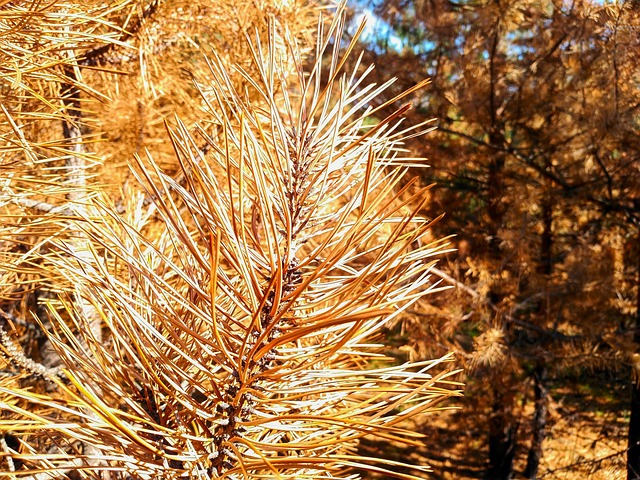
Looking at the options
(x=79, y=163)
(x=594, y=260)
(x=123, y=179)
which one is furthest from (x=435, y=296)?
(x=79, y=163)

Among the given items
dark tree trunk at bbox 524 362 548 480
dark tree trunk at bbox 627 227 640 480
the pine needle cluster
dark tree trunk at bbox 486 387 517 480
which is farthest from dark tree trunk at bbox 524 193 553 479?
the pine needle cluster

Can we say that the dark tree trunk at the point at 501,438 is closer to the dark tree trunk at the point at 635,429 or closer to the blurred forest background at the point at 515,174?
the blurred forest background at the point at 515,174

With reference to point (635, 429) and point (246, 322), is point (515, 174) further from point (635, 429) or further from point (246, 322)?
point (246, 322)

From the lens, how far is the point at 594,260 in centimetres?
237

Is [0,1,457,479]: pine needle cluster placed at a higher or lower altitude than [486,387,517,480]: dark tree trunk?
higher

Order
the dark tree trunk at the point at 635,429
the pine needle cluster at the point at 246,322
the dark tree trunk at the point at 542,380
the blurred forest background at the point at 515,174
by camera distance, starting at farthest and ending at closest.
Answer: the dark tree trunk at the point at 542,380
the dark tree trunk at the point at 635,429
the blurred forest background at the point at 515,174
the pine needle cluster at the point at 246,322

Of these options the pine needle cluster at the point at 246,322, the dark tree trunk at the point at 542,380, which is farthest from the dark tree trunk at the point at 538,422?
the pine needle cluster at the point at 246,322

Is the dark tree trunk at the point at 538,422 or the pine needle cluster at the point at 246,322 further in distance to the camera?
the dark tree trunk at the point at 538,422

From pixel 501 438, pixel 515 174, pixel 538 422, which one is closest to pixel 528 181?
pixel 515 174

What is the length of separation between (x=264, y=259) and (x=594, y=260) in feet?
7.71

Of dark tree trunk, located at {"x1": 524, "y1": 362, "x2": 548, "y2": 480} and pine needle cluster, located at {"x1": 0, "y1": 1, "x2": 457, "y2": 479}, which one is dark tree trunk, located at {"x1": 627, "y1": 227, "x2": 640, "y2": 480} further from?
pine needle cluster, located at {"x1": 0, "y1": 1, "x2": 457, "y2": 479}

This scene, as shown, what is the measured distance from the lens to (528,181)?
2.37m

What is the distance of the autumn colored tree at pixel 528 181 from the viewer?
1961mm

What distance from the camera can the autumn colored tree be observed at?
1961 mm
